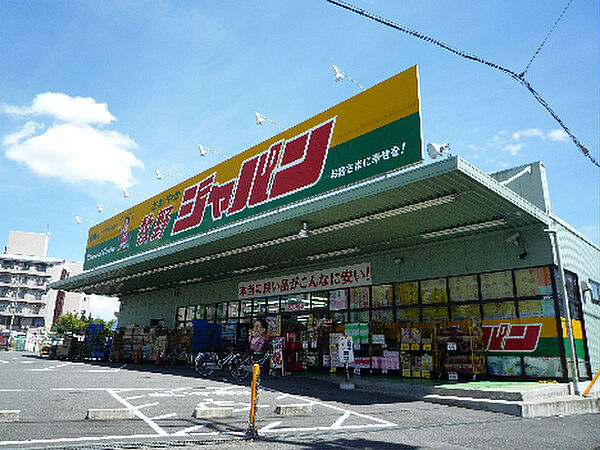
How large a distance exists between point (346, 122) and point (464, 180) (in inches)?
216

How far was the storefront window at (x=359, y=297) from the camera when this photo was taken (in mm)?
16909

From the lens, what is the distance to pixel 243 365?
16234 mm

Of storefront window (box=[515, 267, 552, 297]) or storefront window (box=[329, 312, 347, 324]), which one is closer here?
storefront window (box=[515, 267, 552, 297])

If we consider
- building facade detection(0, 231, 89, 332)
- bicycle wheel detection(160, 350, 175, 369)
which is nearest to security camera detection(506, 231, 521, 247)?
bicycle wheel detection(160, 350, 175, 369)

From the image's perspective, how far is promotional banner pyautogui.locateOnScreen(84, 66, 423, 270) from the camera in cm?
1254

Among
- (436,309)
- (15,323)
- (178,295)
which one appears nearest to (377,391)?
(436,309)

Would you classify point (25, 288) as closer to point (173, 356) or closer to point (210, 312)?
point (173, 356)

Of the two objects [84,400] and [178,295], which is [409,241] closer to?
[84,400]

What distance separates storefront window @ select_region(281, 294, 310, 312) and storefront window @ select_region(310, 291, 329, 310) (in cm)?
27

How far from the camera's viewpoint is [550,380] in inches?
471

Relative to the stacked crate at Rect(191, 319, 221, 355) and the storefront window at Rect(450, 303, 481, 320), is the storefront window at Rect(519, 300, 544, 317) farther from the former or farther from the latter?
the stacked crate at Rect(191, 319, 221, 355)

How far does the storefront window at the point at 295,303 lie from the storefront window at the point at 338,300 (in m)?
→ 1.28

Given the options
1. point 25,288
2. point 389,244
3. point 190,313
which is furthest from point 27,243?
point 389,244

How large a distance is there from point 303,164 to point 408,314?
6590mm
